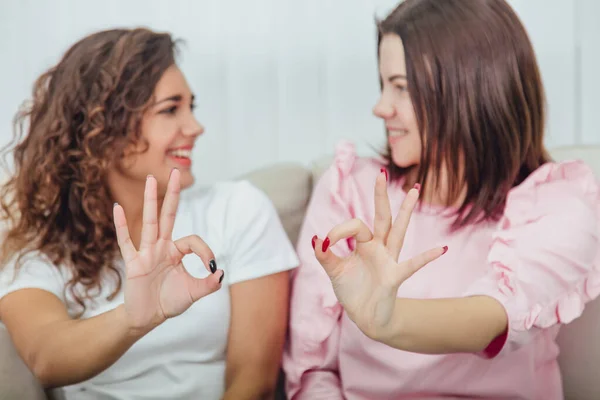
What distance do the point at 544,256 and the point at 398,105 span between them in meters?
0.37

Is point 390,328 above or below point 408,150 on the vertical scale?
below

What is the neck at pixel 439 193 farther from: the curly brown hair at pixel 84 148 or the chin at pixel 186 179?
the curly brown hair at pixel 84 148

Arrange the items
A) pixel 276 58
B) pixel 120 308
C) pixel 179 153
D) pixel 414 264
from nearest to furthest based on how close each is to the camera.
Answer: pixel 414 264
pixel 120 308
pixel 179 153
pixel 276 58

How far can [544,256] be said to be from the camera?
3.86 ft

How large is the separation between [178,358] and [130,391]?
4.1 inches

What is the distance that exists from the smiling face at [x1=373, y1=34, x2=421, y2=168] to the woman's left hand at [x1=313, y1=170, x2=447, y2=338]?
368 mm

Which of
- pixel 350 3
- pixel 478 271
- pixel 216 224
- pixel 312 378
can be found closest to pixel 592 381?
pixel 478 271

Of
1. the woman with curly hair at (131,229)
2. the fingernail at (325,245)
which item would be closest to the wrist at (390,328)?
the fingernail at (325,245)

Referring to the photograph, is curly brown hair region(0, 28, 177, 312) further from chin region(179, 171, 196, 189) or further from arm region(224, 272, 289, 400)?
arm region(224, 272, 289, 400)

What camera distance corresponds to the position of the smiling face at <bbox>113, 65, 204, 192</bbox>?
1.43m

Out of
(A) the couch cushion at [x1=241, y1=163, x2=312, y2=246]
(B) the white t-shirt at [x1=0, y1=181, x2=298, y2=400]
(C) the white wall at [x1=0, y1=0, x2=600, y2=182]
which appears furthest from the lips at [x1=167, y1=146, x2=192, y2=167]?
(C) the white wall at [x1=0, y1=0, x2=600, y2=182]

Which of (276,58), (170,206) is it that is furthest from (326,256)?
(276,58)

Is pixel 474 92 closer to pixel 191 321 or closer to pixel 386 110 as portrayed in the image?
pixel 386 110

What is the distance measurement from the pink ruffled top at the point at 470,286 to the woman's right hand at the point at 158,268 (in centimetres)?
38
